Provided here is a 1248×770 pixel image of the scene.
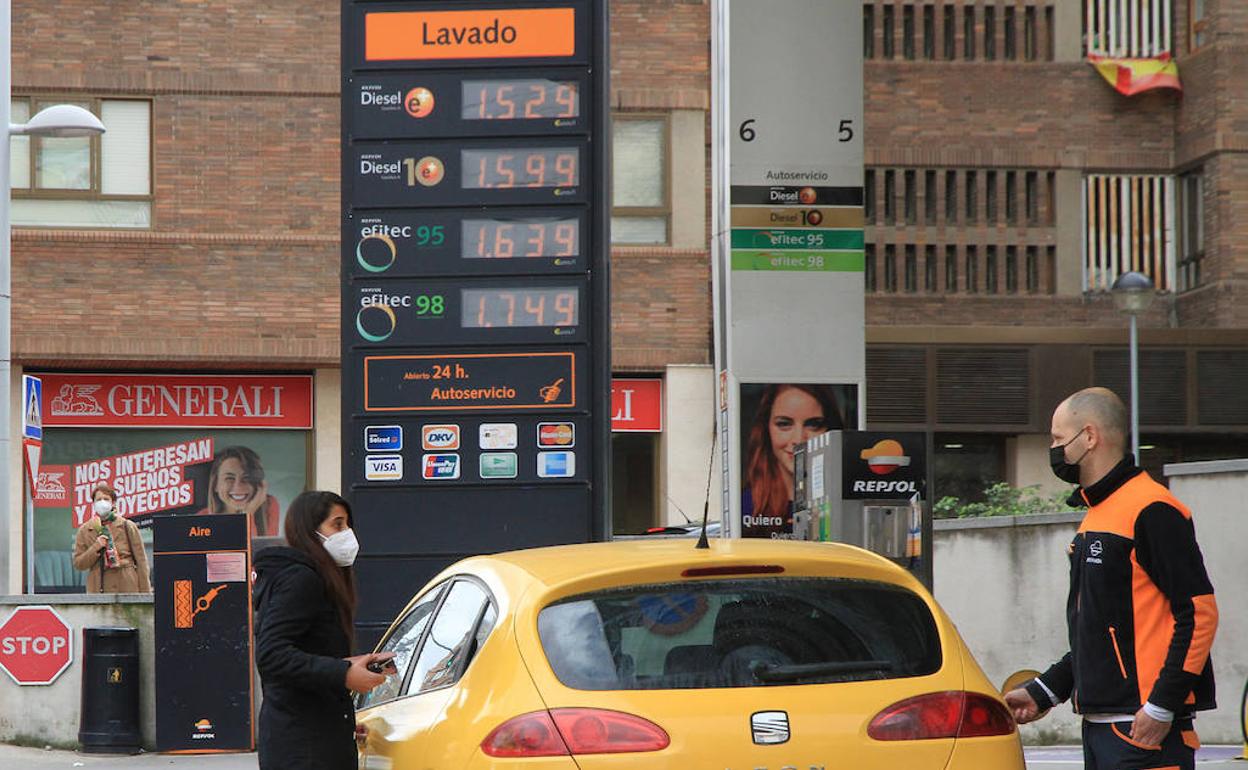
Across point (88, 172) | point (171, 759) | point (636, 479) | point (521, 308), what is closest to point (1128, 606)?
point (521, 308)

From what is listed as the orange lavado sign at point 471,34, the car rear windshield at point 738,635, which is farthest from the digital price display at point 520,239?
the car rear windshield at point 738,635

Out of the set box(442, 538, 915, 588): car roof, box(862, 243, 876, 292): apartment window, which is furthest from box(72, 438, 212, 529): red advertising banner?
box(442, 538, 915, 588): car roof

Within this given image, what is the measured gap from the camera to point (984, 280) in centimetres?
3847

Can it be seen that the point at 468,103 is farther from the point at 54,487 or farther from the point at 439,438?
the point at 54,487

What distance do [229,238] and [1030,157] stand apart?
17.8 meters

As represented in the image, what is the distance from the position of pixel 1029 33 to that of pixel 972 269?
187 inches

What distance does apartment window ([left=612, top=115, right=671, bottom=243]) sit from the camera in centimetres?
2614

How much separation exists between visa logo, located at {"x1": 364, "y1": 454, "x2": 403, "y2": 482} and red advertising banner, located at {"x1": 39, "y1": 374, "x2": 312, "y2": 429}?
1505cm

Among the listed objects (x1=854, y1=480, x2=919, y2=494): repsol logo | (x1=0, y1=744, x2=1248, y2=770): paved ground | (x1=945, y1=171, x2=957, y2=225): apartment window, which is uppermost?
(x1=945, y1=171, x2=957, y2=225): apartment window

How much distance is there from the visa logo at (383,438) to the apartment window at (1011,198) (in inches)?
1104

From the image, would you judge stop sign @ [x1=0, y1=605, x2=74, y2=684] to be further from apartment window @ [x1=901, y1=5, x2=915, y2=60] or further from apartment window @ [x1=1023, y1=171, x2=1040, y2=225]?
apartment window @ [x1=901, y1=5, x2=915, y2=60]

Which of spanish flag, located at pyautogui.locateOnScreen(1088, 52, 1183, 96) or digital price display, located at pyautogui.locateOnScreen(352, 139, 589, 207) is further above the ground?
spanish flag, located at pyautogui.locateOnScreen(1088, 52, 1183, 96)

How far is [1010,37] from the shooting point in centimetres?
3800

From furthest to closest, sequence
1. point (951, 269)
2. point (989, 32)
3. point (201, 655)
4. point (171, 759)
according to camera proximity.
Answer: point (951, 269) → point (989, 32) → point (201, 655) → point (171, 759)
